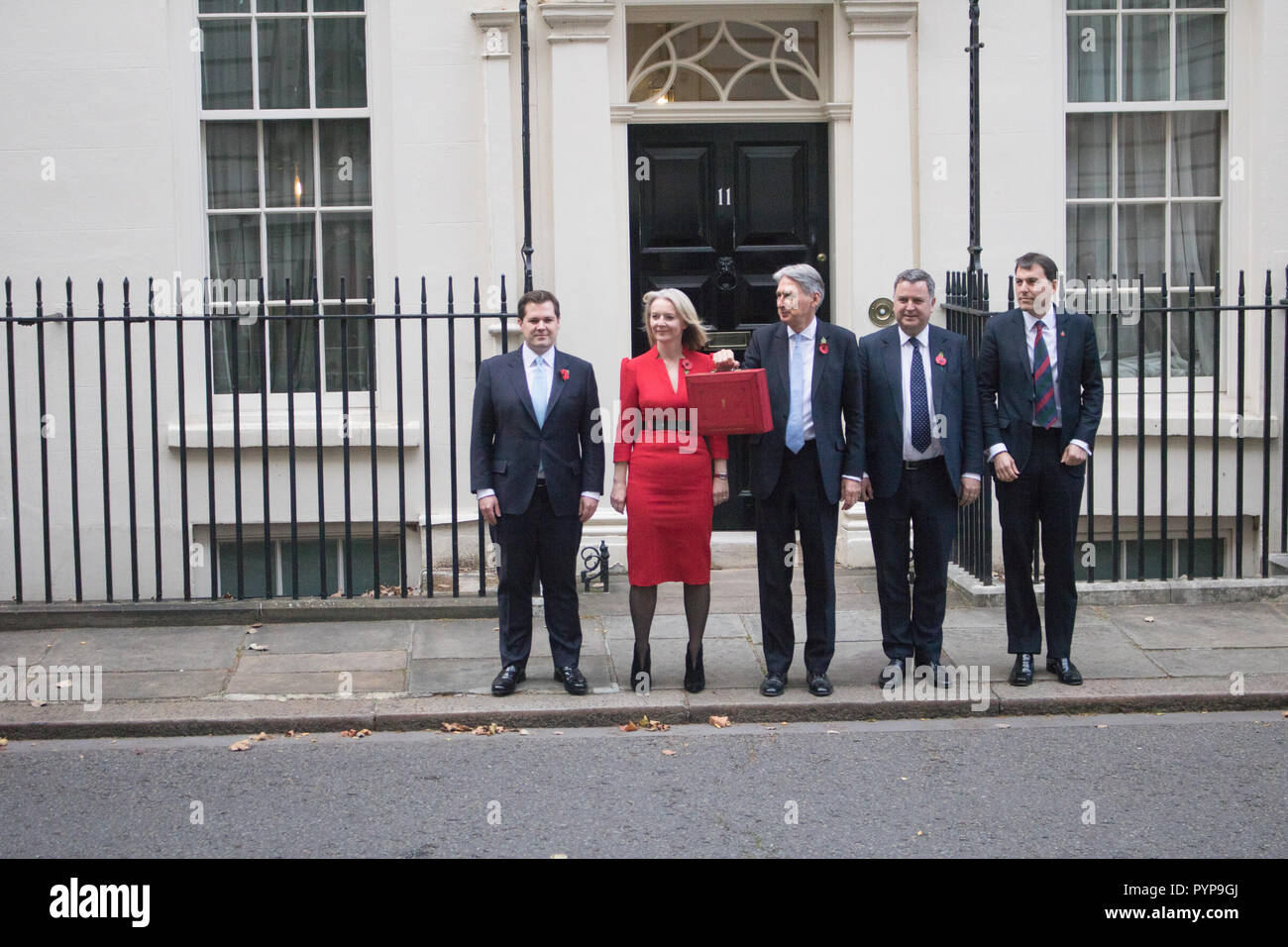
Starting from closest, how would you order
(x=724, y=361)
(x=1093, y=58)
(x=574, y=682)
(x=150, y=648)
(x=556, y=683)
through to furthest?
(x=724, y=361) < (x=574, y=682) < (x=556, y=683) < (x=150, y=648) < (x=1093, y=58)

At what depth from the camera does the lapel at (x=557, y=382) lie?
7.51 meters

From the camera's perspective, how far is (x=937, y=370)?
292 inches

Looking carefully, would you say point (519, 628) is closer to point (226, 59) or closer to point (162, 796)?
point (162, 796)

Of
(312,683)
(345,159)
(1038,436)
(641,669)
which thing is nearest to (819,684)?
(641,669)

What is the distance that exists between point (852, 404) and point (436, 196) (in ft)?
12.1

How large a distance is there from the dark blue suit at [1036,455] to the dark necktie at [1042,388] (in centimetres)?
3

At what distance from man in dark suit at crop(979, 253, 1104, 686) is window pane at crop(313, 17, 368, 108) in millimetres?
4706

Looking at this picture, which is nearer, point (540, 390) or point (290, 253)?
point (540, 390)

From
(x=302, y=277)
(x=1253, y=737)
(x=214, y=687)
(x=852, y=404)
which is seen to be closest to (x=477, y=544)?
(x=302, y=277)

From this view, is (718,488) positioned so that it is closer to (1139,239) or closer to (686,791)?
(686,791)

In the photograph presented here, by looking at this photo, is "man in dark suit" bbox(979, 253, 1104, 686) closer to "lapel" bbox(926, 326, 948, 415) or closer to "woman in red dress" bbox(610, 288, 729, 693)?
"lapel" bbox(926, 326, 948, 415)

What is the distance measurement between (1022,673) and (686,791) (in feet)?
7.07

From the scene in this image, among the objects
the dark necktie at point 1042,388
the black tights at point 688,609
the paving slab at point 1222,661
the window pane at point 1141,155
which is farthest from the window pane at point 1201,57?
the black tights at point 688,609

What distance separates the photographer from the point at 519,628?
7.59 metres
